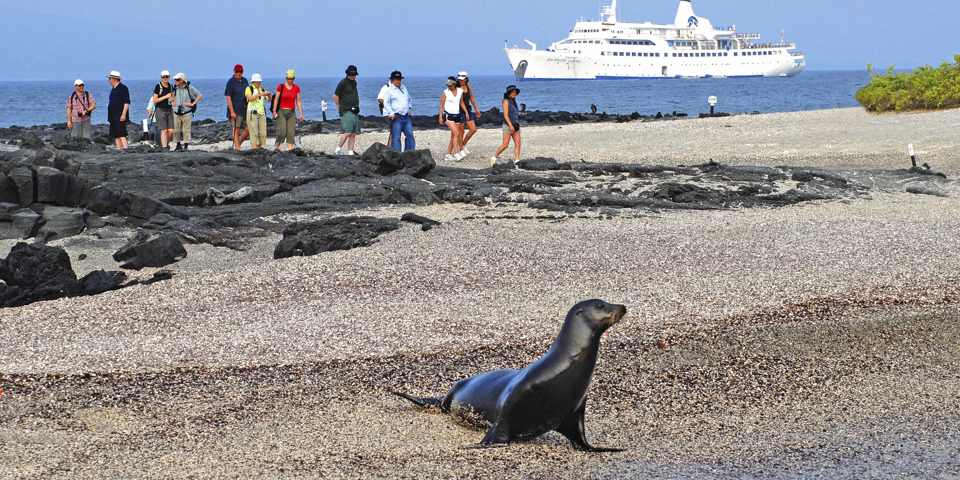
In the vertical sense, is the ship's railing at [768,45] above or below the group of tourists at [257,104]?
above

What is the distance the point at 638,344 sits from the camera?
208 inches

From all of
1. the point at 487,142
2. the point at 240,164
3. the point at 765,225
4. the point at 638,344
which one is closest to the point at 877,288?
the point at 638,344

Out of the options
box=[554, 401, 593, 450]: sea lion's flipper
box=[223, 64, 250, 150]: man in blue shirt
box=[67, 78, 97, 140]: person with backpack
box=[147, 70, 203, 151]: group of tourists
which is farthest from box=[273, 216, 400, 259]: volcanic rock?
box=[67, 78, 97, 140]: person with backpack

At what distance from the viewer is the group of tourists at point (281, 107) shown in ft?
45.6

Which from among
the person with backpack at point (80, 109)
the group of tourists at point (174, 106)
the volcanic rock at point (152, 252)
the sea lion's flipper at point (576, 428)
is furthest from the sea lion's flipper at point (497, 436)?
the person with backpack at point (80, 109)

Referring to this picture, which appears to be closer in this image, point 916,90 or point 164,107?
point 164,107

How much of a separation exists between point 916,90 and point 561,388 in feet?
75.8

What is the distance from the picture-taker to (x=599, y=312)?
144 inches

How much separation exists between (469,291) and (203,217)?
5103 mm

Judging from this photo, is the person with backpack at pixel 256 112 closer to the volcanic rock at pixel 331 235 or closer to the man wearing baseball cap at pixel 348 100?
the man wearing baseball cap at pixel 348 100

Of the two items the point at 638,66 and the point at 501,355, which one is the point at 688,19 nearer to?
the point at 638,66

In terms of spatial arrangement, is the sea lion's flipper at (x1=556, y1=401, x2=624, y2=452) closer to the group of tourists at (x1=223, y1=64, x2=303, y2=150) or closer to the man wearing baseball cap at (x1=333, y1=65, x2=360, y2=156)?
the man wearing baseball cap at (x1=333, y1=65, x2=360, y2=156)

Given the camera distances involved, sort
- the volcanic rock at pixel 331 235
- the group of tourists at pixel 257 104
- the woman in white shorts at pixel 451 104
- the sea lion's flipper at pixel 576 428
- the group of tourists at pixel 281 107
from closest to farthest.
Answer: the sea lion's flipper at pixel 576 428 < the volcanic rock at pixel 331 235 < the group of tourists at pixel 281 107 < the woman in white shorts at pixel 451 104 < the group of tourists at pixel 257 104

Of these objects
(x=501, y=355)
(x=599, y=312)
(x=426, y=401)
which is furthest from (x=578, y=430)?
(x=501, y=355)
